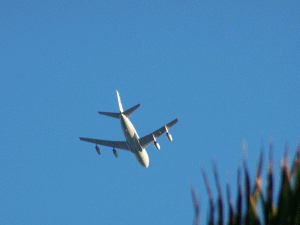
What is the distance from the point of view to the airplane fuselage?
145 ft

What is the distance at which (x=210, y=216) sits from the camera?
3.45 metres

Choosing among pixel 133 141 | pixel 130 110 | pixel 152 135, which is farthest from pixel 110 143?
pixel 130 110

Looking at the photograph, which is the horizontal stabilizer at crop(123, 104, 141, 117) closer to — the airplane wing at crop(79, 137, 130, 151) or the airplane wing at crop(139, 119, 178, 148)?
the airplane wing at crop(139, 119, 178, 148)

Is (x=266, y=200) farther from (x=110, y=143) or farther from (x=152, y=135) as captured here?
(x=110, y=143)

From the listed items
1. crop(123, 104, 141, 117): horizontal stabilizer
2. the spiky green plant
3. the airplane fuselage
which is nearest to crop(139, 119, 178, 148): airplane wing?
the airplane fuselage

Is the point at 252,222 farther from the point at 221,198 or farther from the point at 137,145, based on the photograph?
the point at 137,145

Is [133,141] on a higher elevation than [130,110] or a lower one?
lower

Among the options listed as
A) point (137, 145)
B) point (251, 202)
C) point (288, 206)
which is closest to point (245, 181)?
point (251, 202)

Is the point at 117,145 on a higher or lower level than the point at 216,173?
higher

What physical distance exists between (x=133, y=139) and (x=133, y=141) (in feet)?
1.33

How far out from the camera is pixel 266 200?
337cm

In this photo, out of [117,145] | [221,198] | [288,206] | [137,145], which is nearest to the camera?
[288,206]

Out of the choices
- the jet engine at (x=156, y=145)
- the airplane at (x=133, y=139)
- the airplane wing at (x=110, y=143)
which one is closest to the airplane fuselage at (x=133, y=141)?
the airplane at (x=133, y=139)

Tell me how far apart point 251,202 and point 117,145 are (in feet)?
167
